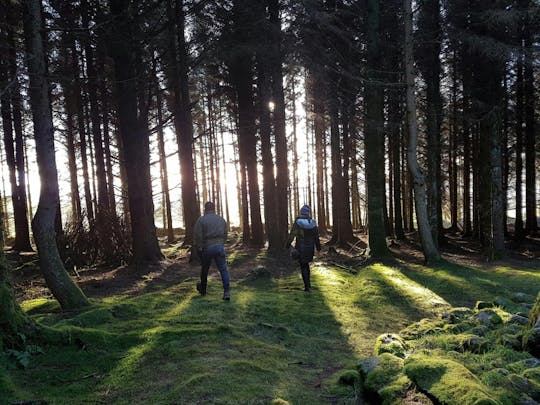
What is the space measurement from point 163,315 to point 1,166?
28.9 metres

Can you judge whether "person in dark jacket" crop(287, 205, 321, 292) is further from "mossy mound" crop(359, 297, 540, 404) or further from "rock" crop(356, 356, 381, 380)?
"rock" crop(356, 356, 381, 380)

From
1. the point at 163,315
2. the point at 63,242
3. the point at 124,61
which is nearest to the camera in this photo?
the point at 163,315

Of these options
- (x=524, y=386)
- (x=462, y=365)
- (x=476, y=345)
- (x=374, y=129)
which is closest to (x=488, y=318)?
(x=476, y=345)

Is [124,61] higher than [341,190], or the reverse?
[124,61]

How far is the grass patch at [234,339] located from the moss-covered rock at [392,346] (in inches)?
15.9

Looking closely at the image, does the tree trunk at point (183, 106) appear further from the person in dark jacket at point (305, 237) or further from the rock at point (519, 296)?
the rock at point (519, 296)

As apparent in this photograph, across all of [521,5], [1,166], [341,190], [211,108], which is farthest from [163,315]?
[1,166]

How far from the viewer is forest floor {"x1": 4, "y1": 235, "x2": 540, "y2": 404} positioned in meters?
3.79

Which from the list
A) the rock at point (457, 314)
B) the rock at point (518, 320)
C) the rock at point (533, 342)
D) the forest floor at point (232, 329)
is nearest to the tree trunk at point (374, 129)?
the forest floor at point (232, 329)

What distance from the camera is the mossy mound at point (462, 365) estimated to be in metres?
3.25

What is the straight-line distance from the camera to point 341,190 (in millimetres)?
19391

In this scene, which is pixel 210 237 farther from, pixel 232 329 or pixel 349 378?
pixel 349 378

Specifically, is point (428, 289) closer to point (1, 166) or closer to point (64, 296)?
point (64, 296)

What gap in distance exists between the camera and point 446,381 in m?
3.40
